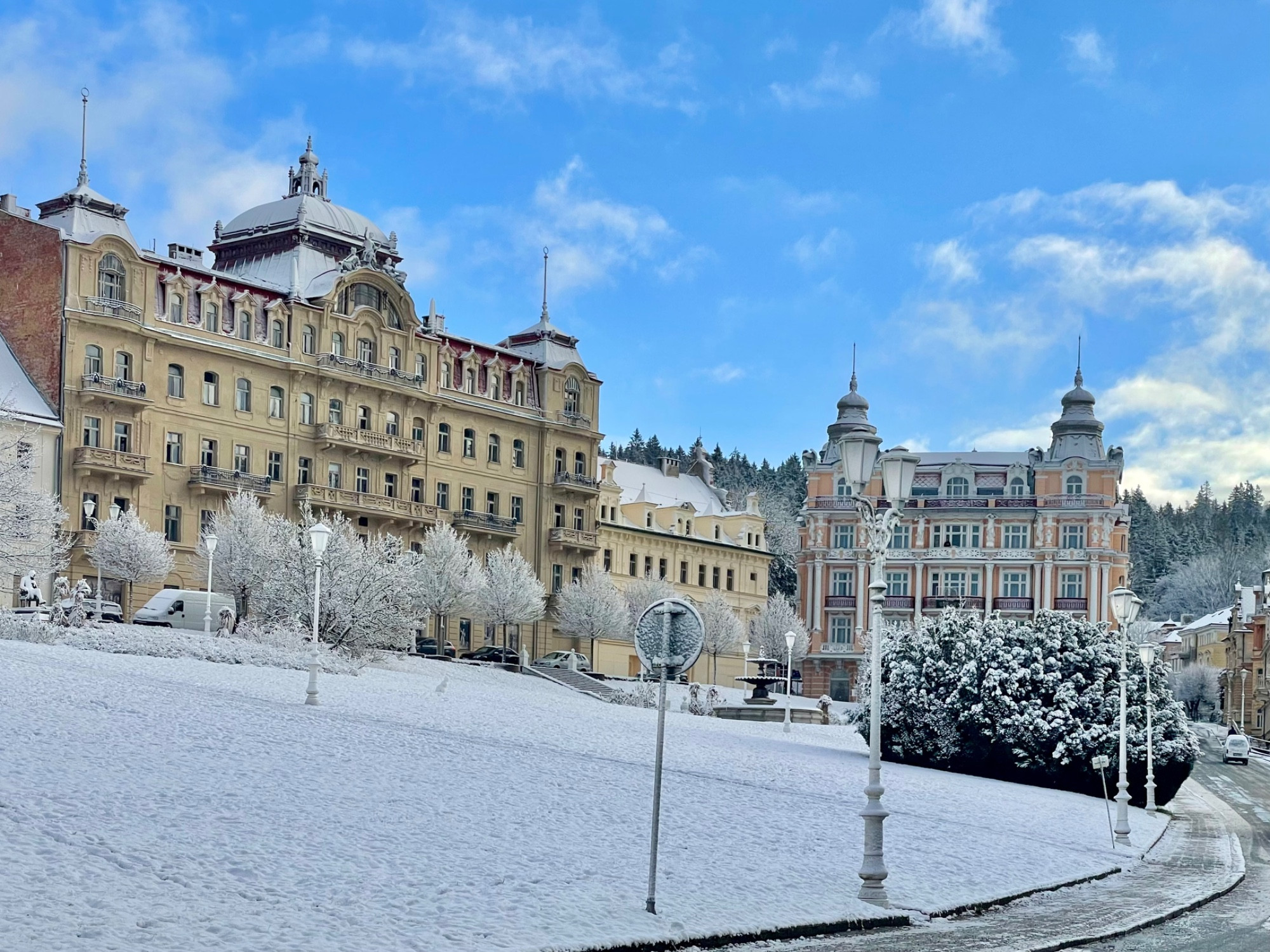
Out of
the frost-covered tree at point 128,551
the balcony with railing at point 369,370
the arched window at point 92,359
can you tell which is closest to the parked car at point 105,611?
the frost-covered tree at point 128,551

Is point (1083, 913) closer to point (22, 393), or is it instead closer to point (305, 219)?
point (22, 393)

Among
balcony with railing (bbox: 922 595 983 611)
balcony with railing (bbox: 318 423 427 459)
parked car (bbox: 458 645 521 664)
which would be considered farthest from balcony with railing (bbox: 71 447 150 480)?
balcony with railing (bbox: 922 595 983 611)

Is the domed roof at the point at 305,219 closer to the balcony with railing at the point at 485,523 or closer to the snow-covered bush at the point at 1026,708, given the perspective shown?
the balcony with railing at the point at 485,523

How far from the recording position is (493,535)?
8625 centimetres

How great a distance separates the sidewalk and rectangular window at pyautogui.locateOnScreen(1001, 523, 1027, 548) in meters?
73.9

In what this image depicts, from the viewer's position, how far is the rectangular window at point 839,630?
10712 centimetres

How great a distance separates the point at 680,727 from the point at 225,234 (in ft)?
158

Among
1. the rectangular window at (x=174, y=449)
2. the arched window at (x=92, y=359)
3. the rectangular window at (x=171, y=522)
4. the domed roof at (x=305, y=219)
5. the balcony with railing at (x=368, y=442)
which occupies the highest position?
the domed roof at (x=305, y=219)

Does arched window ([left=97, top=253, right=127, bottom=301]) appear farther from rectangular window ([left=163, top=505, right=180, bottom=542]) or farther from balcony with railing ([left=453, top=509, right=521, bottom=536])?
balcony with railing ([left=453, top=509, right=521, bottom=536])

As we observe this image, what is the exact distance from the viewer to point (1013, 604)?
105500 mm

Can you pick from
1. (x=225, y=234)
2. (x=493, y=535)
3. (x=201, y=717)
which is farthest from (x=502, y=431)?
(x=201, y=717)

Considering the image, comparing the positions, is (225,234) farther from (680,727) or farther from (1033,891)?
(1033,891)

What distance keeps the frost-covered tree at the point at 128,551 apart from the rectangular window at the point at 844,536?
5143cm

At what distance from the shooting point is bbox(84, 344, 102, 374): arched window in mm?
68375
